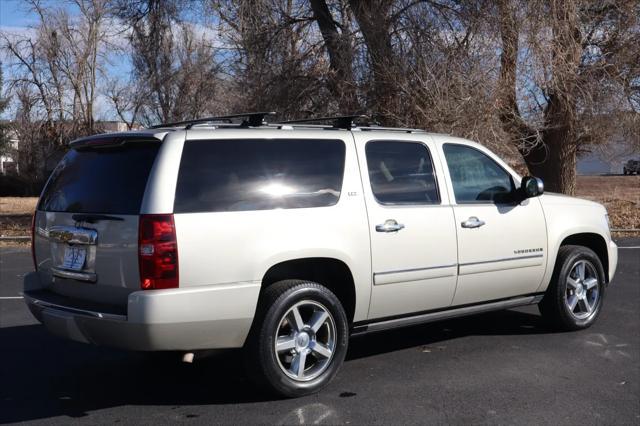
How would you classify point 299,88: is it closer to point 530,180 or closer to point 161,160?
point 530,180

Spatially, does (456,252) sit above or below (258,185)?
below

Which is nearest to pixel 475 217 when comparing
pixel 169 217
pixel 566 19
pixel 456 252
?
pixel 456 252

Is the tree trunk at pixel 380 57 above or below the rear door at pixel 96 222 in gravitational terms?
above

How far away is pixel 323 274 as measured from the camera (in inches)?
213

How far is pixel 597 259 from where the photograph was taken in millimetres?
7059

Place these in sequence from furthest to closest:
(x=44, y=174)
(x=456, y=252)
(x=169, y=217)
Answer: (x=44, y=174), (x=456, y=252), (x=169, y=217)

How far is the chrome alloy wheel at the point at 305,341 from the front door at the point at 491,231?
1.30 metres

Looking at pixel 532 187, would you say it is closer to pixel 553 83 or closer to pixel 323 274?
pixel 323 274

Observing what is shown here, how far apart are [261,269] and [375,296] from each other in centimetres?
104

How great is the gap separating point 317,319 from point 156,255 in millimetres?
1289

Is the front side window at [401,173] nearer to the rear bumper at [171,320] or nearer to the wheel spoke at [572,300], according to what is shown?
the rear bumper at [171,320]

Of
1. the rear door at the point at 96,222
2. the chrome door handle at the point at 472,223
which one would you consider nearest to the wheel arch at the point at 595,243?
the chrome door handle at the point at 472,223

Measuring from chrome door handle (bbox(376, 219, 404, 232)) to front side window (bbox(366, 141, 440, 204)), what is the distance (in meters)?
0.16

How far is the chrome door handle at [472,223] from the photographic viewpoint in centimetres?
594
